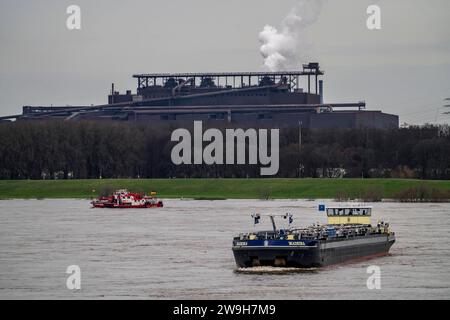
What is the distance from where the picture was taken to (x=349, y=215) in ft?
336

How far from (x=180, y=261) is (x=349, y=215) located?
1953 centimetres

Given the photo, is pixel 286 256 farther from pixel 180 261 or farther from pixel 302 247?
pixel 180 261

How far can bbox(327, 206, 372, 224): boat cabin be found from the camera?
102 meters

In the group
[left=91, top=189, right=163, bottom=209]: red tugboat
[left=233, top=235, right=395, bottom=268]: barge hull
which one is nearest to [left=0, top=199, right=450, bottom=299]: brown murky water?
[left=233, top=235, right=395, bottom=268]: barge hull

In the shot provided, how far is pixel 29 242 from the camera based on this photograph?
104m

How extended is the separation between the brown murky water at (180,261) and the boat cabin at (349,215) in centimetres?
330

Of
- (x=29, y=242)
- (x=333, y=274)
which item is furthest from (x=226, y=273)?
(x=29, y=242)

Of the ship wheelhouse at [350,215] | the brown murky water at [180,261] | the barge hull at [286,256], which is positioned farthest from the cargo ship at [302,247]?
the ship wheelhouse at [350,215]

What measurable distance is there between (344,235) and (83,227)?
39320 millimetres

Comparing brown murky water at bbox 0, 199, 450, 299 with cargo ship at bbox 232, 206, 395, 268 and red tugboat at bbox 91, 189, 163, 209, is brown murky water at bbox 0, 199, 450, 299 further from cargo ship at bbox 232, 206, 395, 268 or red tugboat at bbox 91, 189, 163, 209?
red tugboat at bbox 91, 189, 163, 209

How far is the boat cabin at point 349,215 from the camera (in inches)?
4006

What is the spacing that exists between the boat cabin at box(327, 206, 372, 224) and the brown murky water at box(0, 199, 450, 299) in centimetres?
330
